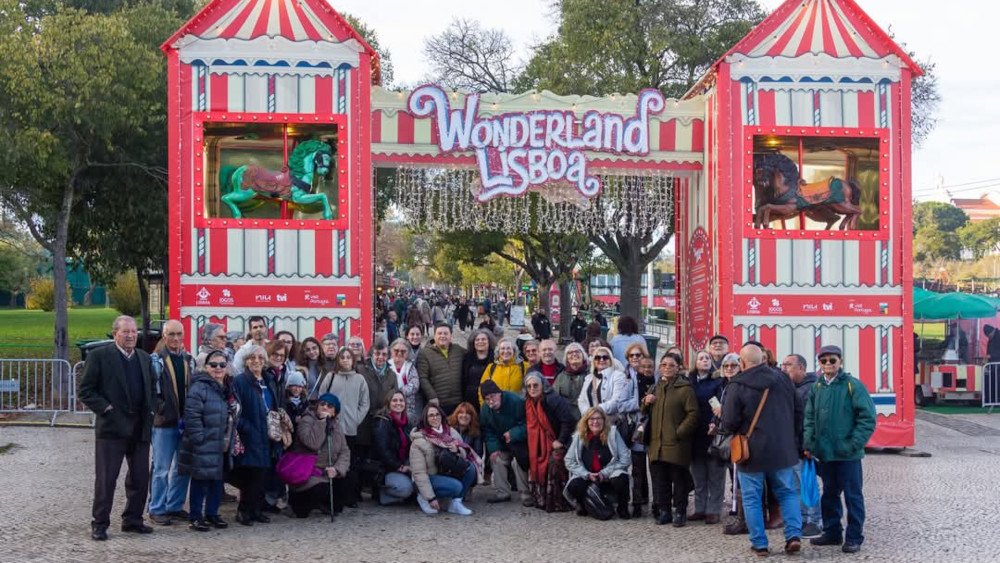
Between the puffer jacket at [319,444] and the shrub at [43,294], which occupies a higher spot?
the shrub at [43,294]

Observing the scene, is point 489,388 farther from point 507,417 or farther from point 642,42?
point 642,42

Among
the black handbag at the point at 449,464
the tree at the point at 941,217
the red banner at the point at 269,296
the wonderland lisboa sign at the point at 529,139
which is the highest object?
the tree at the point at 941,217

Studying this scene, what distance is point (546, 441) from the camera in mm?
9039

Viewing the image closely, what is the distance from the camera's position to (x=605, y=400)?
29.1ft

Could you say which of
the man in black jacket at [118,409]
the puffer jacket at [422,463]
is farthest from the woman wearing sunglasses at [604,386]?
the man in black jacket at [118,409]

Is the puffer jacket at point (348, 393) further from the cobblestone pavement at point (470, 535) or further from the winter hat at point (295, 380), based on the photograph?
the cobblestone pavement at point (470, 535)

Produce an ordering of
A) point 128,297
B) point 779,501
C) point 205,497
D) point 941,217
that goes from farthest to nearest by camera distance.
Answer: point 941,217 → point 128,297 → point 205,497 → point 779,501

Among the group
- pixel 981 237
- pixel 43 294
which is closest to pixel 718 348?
pixel 43 294

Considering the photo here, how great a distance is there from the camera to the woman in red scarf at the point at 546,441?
886 centimetres

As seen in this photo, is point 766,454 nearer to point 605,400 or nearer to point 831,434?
point 831,434

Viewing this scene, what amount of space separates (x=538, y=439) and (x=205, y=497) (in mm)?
2904

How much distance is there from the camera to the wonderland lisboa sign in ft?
41.4

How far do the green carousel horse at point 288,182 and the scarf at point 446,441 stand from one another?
13.4ft

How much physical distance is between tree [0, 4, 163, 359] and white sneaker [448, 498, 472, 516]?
31.0ft
